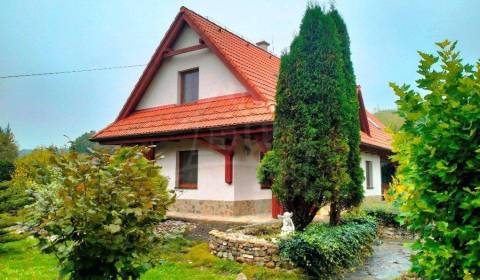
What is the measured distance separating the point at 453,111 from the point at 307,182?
190 inches

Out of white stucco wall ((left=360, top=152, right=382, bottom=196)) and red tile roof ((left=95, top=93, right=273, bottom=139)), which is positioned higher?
red tile roof ((left=95, top=93, right=273, bottom=139))

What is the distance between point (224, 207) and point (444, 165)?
382 inches

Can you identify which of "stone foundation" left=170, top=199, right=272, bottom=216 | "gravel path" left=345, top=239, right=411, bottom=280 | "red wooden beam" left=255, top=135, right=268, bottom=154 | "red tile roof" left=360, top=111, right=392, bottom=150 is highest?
"red tile roof" left=360, top=111, right=392, bottom=150

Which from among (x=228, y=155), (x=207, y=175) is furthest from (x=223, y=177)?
(x=228, y=155)

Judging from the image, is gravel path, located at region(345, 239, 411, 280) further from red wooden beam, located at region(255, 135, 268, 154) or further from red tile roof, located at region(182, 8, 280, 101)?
red tile roof, located at region(182, 8, 280, 101)

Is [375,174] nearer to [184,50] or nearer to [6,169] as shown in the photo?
[184,50]

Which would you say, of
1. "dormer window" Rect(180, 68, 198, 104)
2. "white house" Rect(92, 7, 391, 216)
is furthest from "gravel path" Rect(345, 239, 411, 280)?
"dormer window" Rect(180, 68, 198, 104)

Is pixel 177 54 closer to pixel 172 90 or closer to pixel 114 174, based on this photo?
pixel 172 90

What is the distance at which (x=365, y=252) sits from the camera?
7.88m

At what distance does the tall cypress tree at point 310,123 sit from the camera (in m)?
7.48

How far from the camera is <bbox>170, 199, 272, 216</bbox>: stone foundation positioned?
11.9 meters

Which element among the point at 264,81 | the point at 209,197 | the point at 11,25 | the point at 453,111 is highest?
the point at 11,25

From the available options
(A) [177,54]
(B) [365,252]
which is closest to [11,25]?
(A) [177,54]

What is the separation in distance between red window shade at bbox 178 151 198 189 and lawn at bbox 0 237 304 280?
537 cm
